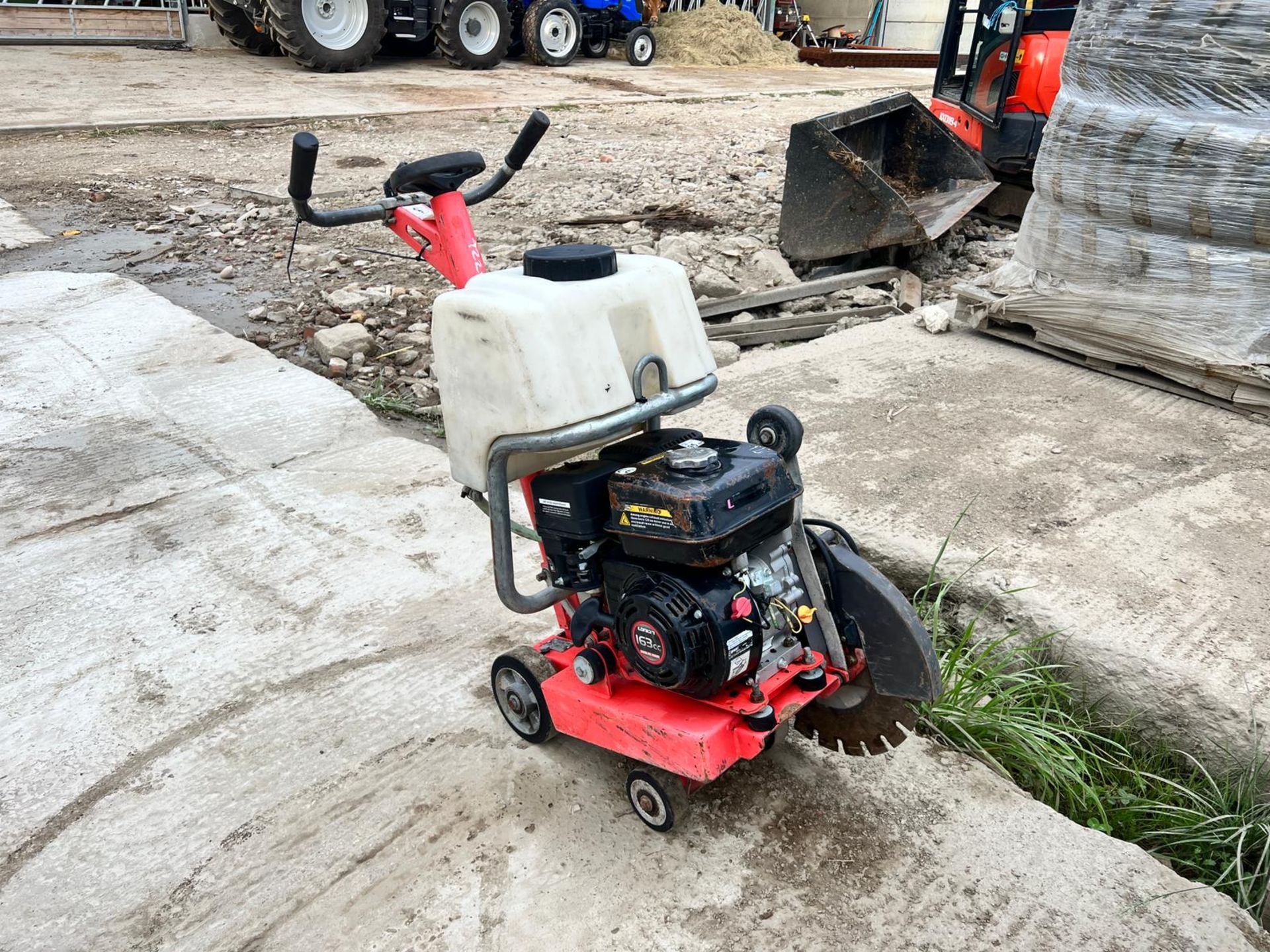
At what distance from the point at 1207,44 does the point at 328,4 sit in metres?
11.9

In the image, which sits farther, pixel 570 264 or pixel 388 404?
pixel 388 404

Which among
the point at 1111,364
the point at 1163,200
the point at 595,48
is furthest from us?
the point at 595,48

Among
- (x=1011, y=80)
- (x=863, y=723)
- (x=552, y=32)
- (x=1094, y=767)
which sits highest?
(x=1011, y=80)

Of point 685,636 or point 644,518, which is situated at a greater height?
point 644,518

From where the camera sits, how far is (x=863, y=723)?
6.79 feet

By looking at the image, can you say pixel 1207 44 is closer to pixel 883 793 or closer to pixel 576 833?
pixel 883 793

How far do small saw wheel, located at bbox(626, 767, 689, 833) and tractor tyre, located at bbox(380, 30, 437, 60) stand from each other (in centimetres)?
1440

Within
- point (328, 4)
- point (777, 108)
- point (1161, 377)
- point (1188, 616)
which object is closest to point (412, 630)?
point (1188, 616)

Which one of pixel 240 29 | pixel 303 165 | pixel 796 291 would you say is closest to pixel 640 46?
pixel 240 29

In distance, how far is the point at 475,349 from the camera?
179 centimetres

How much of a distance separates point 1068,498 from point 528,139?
1.87 meters

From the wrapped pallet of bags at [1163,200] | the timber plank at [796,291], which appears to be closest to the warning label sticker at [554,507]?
the wrapped pallet of bags at [1163,200]

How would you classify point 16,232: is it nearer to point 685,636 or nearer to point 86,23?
point 685,636

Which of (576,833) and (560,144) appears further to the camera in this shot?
(560,144)
